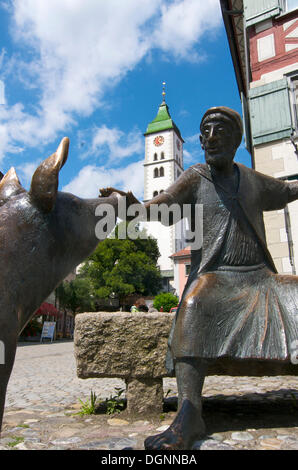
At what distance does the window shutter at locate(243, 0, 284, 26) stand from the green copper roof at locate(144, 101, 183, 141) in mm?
57230

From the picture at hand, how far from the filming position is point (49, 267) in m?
1.07

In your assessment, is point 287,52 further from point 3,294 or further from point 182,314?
point 3,294

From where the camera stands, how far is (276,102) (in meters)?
8.38

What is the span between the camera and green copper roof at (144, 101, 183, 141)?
65812mm

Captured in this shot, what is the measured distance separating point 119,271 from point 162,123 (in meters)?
40.3

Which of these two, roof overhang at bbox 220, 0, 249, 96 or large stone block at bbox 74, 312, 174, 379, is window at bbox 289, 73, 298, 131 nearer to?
roof overhang at bbox 220, 0, 249, 96

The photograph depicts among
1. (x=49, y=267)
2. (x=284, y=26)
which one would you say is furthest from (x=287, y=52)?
(x=49, y=267)

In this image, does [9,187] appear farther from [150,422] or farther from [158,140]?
[158,140]

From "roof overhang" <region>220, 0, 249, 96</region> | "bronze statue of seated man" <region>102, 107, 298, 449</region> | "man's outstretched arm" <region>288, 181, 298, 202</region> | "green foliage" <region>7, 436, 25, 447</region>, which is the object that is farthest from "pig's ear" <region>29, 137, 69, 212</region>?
"roof overhang" <region>220, 0, 249, 96</region>

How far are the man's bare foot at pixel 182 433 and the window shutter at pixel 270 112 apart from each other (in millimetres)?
7428

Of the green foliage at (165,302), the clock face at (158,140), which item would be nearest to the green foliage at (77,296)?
the green foliage at (165,302)

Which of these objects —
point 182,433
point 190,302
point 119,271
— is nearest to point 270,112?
point 190,302

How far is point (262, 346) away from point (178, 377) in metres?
0.50

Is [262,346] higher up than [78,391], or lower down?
higher up
